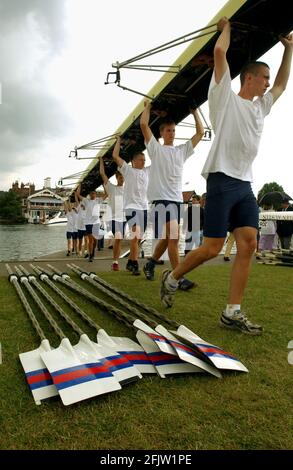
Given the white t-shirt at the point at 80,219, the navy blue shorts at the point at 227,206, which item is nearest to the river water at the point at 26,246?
the white t-shirt at the point at 80,219

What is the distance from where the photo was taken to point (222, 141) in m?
3.37

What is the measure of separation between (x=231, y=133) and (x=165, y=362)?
205 cm

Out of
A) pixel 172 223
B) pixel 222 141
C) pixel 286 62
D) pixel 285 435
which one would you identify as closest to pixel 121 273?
pixel 172 223

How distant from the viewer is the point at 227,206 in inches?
131

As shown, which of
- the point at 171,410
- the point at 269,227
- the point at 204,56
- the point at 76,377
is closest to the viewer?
the point at 171,410

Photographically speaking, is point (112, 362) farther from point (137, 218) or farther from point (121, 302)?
point (137, 218)

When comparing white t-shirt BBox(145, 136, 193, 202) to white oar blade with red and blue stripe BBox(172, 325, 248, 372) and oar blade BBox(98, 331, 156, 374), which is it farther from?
white oar blade with red and blue stripe BBox(172, 325, 248, 372)

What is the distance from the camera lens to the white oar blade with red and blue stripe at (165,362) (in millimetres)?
2277

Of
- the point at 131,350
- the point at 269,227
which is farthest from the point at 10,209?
the point at 131,350

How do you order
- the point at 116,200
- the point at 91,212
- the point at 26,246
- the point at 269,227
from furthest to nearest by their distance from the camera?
the point at 26,246 → the point at 269,227 → the point at 91,212 → the point at 116,200

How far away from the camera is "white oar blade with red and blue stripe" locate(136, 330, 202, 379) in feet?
7.47

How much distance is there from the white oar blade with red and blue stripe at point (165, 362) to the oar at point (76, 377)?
13.4 inches

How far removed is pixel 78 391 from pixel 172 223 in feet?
12.0
